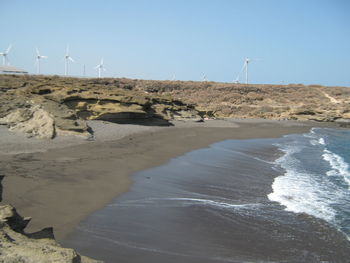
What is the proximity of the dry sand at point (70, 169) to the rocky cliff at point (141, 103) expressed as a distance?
129cm

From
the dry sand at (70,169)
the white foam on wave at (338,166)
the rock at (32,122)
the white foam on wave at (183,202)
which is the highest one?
the rock at (32,122)

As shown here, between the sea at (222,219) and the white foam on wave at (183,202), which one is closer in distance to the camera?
the sea at (222,219)

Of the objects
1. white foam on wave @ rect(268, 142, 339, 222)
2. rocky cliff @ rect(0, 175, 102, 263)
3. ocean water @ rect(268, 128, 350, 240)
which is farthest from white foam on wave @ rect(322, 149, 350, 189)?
rocky cliff @ rect(0, 175, 102, 263)

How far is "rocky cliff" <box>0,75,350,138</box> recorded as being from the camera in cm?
1388

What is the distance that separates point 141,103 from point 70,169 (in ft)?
42.1

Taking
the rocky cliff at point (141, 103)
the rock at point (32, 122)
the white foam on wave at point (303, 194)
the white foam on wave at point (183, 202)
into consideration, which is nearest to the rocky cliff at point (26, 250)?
the white foam on wave at point (183, 202)

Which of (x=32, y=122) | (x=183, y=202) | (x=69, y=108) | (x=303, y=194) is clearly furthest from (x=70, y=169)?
(x=69, y=108)

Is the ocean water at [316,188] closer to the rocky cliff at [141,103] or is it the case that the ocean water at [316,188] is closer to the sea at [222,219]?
the sea at [222,219]

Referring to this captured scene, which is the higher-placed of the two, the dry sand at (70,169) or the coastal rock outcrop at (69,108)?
the coastal rock outcrop at (69,108)

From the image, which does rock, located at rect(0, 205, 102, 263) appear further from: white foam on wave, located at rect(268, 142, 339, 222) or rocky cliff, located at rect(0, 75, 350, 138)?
rocky cliff, located at rect(0, 75, 350, 138)

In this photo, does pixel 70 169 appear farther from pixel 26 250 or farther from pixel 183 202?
pixel 26 250

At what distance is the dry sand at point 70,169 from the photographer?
611 cm

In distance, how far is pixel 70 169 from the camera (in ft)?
29.7

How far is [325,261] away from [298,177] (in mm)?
6196
